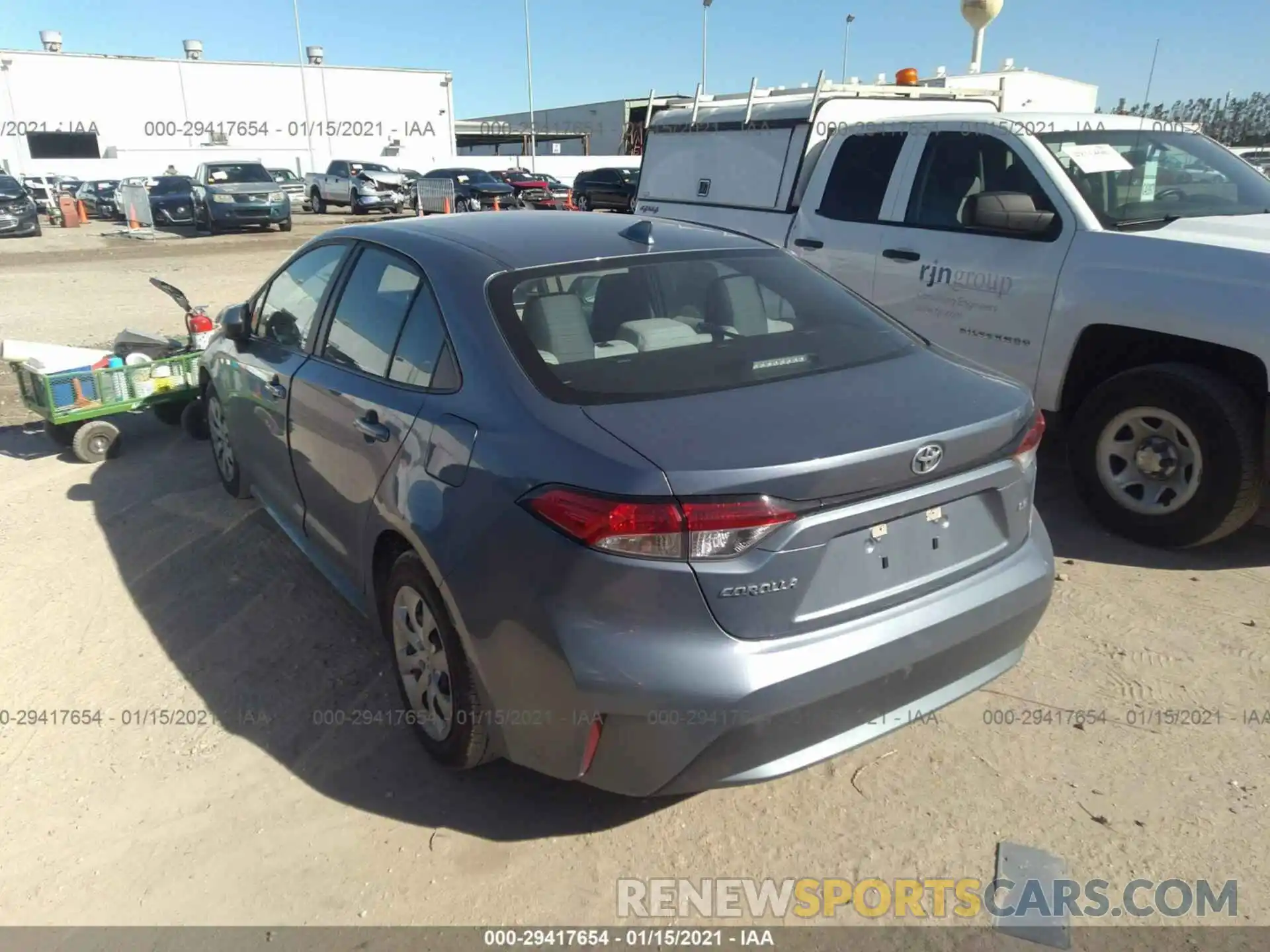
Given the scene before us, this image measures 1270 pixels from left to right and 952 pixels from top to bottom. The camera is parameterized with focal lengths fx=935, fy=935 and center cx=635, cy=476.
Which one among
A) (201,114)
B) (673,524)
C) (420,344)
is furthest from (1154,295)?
(201,114)

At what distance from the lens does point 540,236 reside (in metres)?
3.32

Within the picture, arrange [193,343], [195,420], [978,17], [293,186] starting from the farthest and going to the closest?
[293,186], [978,17], [193,343], [195,420]

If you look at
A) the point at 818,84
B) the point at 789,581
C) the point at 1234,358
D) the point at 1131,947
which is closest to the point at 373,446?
the point at 789,581

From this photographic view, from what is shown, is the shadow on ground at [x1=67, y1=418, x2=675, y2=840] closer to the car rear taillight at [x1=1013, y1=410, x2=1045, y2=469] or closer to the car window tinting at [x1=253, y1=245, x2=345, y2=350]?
the car window tinting at [x1=253, y1=245, x2=345, y2=350]

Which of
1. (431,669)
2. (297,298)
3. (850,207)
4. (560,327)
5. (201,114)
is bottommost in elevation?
(431,669)

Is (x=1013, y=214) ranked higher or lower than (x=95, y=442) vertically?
higher

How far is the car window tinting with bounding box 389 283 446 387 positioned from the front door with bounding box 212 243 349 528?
0.83m

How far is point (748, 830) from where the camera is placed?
2.79 metres

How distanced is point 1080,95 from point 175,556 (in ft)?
48.9

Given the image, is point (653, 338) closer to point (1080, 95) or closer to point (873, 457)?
point (873, 457)

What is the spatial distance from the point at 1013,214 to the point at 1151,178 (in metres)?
0.95

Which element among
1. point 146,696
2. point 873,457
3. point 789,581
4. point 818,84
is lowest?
point 146,696

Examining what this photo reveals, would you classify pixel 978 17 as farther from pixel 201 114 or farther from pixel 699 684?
pixel 201 114

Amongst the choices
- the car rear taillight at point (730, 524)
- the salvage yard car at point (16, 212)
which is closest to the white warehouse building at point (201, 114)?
the salvage yard car at point (16, 212)
